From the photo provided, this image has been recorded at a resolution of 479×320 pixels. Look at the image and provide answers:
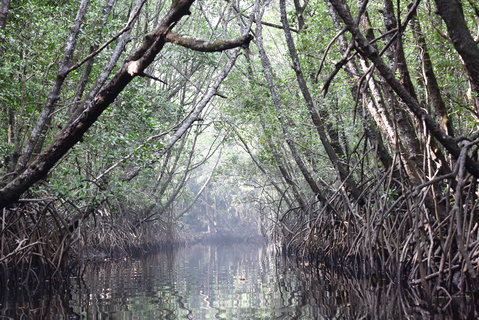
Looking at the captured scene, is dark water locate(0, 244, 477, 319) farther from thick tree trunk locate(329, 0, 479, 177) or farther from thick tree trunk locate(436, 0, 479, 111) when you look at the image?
thick tree trunk locate(436, 0, 479, 111)

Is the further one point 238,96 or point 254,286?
point 238,96

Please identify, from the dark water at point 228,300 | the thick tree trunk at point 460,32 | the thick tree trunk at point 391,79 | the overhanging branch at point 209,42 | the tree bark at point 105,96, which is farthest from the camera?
the dark water at point 228,300

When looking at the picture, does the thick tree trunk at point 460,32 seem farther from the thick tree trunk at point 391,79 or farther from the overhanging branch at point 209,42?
the overhanging branch at point 209,42

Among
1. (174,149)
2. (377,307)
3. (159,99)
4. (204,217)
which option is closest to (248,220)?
(204,217)

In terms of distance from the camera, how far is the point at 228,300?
5023 mm

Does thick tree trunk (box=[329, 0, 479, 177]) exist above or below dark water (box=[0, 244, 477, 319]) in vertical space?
above

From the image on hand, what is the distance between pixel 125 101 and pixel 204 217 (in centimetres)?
2978

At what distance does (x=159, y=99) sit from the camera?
12711 millimetres

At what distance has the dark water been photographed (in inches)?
154

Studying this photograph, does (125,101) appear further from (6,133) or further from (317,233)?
(317,233)

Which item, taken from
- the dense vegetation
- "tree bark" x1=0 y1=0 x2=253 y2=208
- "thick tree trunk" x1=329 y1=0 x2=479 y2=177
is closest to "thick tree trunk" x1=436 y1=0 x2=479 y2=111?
the dense vegetation

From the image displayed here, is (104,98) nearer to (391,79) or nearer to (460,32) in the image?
(391,79)

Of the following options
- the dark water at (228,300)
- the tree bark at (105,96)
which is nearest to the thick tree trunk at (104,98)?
the tree bark at (105,96)

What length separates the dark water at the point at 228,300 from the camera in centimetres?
391
